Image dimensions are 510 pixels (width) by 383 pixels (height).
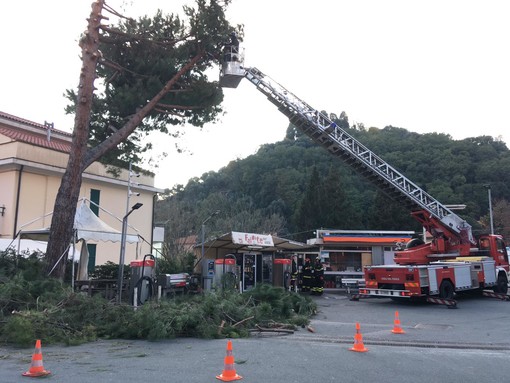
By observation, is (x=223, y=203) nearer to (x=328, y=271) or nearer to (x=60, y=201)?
(x=328, y=271)

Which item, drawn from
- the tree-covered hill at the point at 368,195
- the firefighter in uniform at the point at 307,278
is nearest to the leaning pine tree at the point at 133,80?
the firefighter in uniform at the point at 307,278

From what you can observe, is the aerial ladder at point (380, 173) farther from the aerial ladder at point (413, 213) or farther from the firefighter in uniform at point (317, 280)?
the firefighter in uniform at point (317, 280)

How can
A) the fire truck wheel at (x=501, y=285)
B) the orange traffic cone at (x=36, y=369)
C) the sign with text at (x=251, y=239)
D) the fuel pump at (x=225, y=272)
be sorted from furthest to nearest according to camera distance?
the fire truck wheel at (x=501, y=285) < the sign with text at (x=251, y=239) < the fuel pump at (x=225, y=272) < the orange traffic cone at (x=36, y=369)

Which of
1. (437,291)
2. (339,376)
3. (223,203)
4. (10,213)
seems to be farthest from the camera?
(223,203)

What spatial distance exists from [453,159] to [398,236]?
3275cm

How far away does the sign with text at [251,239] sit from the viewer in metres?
19.2

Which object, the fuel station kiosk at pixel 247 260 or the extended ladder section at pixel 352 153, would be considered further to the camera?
the extended ladder section at pixel 352 153

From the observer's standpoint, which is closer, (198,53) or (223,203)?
(198,53)

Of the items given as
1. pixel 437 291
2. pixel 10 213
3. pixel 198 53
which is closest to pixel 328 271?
pixel 437 291

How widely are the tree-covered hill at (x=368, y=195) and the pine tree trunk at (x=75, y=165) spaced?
3249 centimetres

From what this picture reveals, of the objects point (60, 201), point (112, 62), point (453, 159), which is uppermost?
point (453, 159)

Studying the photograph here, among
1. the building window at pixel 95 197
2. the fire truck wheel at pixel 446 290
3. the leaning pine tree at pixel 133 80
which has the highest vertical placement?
the leaning pine tree at pixel 133 80

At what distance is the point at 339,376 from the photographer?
6.98 meters

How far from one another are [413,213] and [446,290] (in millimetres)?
4832
